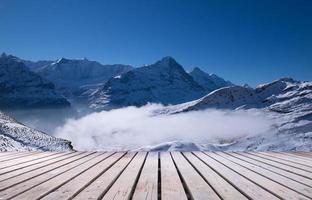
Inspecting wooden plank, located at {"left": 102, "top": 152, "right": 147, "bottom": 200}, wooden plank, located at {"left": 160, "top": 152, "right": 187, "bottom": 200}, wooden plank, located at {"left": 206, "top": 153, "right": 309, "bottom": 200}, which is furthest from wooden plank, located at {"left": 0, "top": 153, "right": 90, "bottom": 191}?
wooden plank, located at {"left": 206, "top": 153, "right": 309, "bottom": 200}

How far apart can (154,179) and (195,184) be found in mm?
748

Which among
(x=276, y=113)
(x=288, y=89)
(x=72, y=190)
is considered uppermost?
(x=288, y=89)

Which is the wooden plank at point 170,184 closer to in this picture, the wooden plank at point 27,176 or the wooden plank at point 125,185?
the wooden plank at point 125,185

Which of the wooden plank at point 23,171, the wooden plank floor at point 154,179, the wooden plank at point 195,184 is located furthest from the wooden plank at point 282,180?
the wooden plank at point 23,171

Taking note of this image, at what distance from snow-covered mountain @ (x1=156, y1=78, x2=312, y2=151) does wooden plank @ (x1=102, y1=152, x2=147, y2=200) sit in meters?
72.1

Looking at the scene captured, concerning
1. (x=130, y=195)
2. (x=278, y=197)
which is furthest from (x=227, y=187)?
(x=130, y=195)

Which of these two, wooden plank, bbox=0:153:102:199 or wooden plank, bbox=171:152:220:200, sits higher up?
wooden plank, bbox=0:153:102:199

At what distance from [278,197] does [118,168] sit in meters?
3.35

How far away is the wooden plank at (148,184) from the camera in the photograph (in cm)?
473

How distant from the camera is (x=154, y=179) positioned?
600cm

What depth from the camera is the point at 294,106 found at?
149 m

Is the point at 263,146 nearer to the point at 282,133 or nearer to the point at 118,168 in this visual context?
the point at 282,133

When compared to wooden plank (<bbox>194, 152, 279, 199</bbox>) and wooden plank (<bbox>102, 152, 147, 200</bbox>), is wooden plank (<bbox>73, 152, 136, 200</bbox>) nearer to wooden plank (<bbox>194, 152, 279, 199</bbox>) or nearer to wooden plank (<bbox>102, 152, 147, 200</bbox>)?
wooden plank (<bbox>102, 152, 147, 200</bbox>)

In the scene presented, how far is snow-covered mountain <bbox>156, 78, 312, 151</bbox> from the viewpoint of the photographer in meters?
96.6
